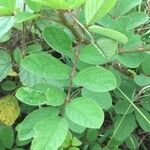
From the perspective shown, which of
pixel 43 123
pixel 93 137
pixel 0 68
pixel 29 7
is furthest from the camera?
pixel 93 137

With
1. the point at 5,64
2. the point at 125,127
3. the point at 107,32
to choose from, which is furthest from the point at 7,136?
the point at 107,32

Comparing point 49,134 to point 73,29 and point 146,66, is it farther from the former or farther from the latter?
point 146,66

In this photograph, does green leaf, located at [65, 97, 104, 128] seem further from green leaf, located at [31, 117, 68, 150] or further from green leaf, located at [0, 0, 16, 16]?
green leaf, located at [0, 0, 16, 16]

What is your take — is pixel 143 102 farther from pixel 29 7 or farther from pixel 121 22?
pixel 29 7

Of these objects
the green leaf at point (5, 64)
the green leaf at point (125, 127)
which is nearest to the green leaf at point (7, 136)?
the green leaf at point (5, 64)

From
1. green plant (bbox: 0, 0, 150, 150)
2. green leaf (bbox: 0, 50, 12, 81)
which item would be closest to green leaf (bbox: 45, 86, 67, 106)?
green plant (bbox: 0, 0, 150, 150)

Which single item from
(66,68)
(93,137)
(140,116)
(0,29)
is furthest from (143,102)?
(0,29)

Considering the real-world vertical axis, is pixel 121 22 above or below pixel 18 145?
above
